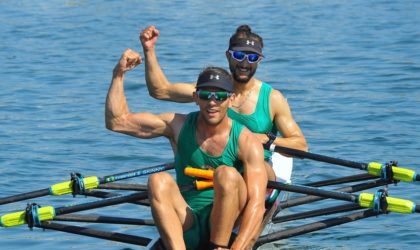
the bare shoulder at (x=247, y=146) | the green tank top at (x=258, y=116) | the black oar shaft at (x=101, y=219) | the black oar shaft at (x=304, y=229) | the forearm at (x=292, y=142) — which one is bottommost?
the black oar shaft at (x=304, y=229)

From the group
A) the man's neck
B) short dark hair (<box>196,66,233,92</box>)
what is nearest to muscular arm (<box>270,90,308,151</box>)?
the man's neck

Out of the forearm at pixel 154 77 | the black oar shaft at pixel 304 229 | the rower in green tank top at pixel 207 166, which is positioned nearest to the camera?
the rower in green tank top at pixel 207 166

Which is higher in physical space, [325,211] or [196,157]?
[196,157]

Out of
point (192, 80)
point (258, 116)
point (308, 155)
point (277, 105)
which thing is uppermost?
point (192, 80)

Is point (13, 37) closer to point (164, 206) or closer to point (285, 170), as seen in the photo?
point (285, 170)

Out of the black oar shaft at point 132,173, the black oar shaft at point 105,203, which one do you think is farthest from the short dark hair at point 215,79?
the black oar shaft at point 132,173

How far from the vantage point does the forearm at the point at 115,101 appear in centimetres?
988

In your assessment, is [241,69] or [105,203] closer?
[105,203]

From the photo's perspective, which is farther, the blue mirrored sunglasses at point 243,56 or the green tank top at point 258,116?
the green tank top at point 258,116

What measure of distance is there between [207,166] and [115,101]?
3.33 ft

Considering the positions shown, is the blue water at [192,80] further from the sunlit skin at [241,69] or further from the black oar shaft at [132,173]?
the sunlit skin at [241,69]

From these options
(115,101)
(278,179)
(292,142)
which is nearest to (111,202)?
(115,101)

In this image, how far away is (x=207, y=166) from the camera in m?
9.77

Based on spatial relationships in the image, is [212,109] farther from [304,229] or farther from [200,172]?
[304,229]
